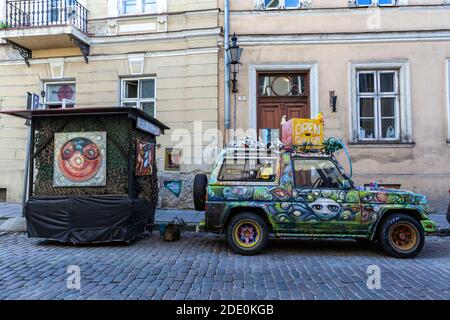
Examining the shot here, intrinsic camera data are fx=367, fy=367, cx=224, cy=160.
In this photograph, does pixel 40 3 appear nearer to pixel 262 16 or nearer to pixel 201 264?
pixel 262 16

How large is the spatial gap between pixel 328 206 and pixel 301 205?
46 cm

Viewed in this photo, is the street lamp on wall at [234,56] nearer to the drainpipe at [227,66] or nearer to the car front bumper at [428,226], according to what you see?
the drainpipe at [227,66]

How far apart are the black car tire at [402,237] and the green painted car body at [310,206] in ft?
0.41

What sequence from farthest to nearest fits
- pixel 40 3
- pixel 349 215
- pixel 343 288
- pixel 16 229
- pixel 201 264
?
pixel 40 3 < pixel 16 229 < pixel 349 215 < pixel 201 264 < pixel 343 288

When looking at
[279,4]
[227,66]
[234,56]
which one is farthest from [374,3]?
[227,66]

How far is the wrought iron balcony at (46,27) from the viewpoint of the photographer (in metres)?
11.6

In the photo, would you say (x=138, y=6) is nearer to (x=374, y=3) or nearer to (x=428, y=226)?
(x=374, y=3)

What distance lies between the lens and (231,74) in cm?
1139

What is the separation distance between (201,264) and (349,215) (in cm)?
263

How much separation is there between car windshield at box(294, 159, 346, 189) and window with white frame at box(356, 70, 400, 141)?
17.3 ft

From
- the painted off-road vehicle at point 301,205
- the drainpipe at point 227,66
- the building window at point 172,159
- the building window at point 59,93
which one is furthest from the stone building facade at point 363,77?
the building window at point 59,93

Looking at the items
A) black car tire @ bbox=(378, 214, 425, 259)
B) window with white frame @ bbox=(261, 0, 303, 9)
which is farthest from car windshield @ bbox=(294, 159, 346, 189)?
window with white frame @ bbox=(261, 0, 303, 9)

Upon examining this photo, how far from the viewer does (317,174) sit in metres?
6.50
